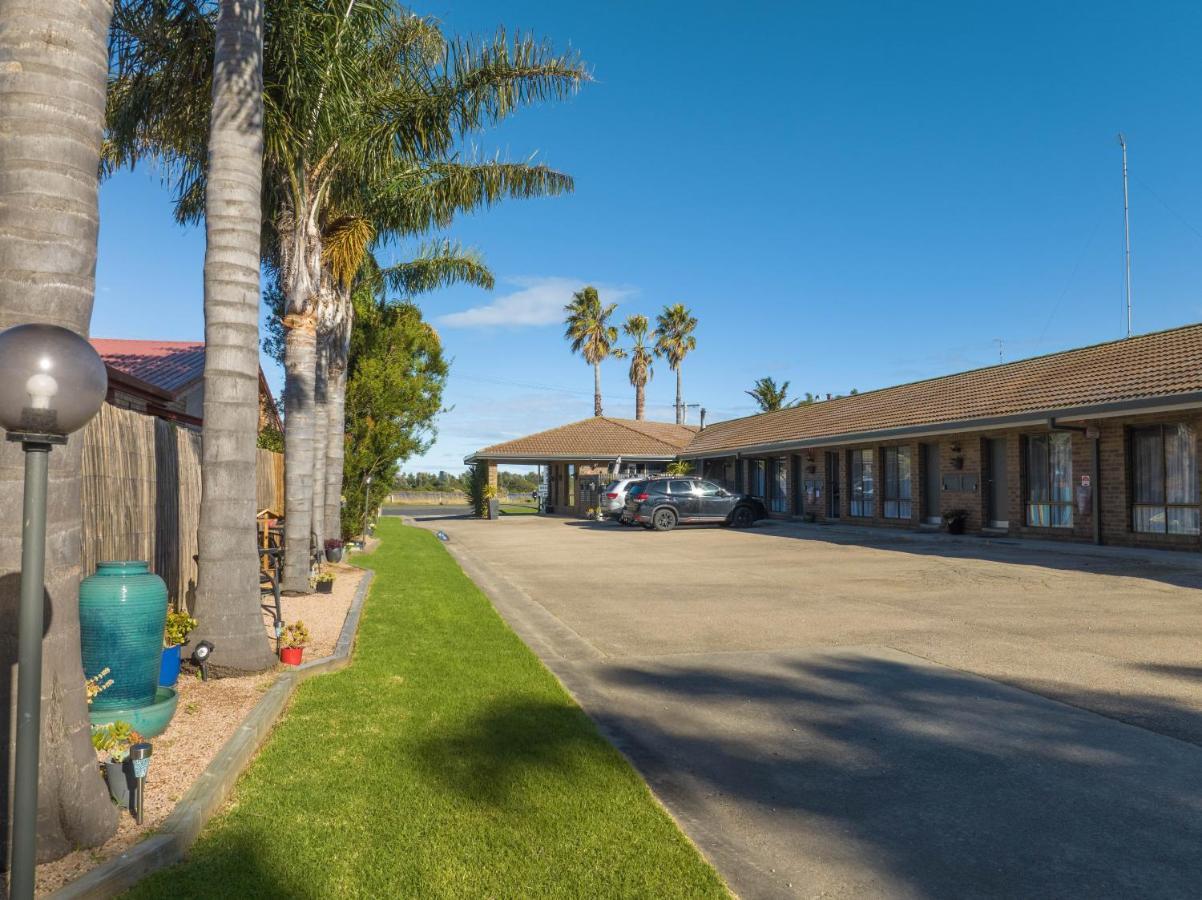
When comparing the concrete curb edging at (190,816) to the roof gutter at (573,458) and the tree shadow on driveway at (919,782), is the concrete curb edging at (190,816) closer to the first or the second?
the tree shadow on driveway at (919,782)

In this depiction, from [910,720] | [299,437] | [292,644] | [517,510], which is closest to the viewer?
[910,720]

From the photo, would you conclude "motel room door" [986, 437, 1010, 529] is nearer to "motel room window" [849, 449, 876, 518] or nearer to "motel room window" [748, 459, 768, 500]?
"motel room window" [849, 449, 876, 518]

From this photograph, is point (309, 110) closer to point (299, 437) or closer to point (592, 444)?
point (299, 437)

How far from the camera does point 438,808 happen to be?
404 centimetres

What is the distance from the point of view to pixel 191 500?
9.35m

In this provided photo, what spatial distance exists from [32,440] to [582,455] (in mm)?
36804

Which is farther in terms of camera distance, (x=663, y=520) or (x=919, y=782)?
(x=663, y=520)

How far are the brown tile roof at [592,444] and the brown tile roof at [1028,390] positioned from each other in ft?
27.3

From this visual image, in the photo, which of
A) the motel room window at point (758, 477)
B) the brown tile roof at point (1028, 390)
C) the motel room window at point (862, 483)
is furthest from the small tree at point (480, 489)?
the motel room window at point (862, 483)

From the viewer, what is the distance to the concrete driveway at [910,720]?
3672 millimetres

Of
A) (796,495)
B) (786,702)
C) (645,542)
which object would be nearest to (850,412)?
(796,495)

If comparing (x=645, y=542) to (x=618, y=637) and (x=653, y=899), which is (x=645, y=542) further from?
(x=653, y=899)

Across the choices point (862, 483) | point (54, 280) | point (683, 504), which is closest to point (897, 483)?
point (862, 483)

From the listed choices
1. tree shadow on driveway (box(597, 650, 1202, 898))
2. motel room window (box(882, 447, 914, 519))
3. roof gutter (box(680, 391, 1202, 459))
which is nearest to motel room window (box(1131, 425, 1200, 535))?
roof gutter (box(680, 391, 1202, 459))
